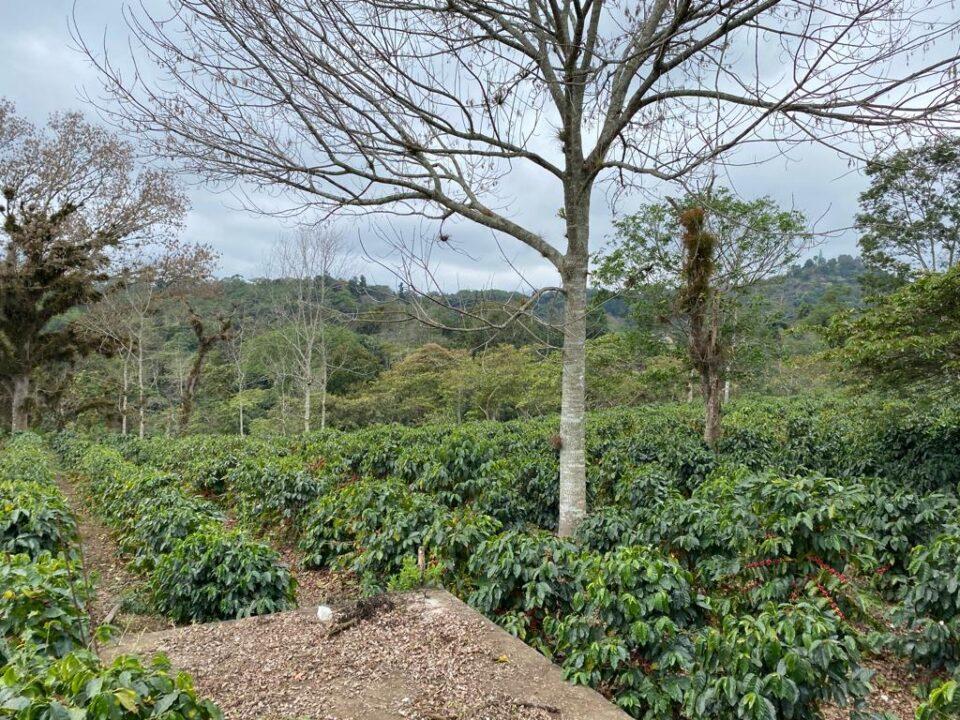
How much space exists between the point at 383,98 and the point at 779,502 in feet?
15.0

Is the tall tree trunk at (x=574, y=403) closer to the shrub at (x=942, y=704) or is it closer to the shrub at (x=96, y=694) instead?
the shrub at (x=942, y=704)

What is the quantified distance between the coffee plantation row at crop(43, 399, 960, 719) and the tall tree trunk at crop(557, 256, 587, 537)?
0.74 ft

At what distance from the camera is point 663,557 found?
12.1 feet

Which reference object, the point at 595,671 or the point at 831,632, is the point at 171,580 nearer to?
the point at 595,671

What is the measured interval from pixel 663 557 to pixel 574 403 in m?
2.15

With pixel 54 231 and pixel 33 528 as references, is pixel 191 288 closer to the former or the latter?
pixel 54 231

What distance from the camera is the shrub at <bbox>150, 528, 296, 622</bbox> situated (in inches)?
167

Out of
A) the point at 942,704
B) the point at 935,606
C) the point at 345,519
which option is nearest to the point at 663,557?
the point at 942,704

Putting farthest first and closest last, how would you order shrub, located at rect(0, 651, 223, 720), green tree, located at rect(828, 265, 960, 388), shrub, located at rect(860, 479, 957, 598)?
green tree, located at rect(828, 265, 960, 388)
shrub, located at rect(860, 479, 957, 598)
shrub, located at rect(0, 651, 223, 720)

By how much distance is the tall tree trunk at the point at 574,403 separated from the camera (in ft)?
18.4

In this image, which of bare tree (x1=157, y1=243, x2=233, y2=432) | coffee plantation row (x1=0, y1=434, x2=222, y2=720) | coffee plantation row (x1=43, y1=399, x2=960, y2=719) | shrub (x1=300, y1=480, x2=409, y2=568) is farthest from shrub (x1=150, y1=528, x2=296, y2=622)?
bare tree (x1=157, y1=243, x2=233, y2=432)

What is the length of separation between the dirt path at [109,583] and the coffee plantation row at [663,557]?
27 cm

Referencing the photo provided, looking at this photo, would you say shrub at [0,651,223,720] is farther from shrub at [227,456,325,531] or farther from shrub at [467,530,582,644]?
shrub at [227,456,325,531]

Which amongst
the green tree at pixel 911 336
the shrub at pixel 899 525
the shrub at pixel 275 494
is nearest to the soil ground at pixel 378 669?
the shrub at pixel 899 525
